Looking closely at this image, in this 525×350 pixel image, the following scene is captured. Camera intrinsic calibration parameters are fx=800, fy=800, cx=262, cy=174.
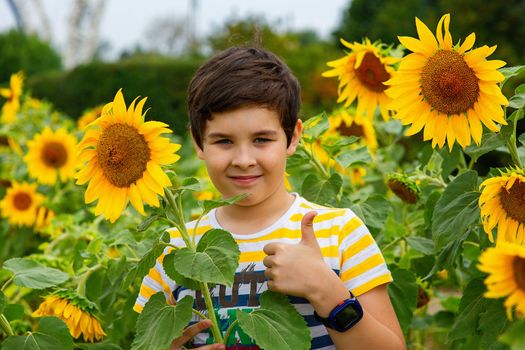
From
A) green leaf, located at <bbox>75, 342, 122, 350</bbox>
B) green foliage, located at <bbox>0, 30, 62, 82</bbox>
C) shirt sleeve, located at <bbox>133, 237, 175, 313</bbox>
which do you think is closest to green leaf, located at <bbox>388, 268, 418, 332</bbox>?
shirt sleeve, located at <bbox>133, 237, 175, 313</bbox>

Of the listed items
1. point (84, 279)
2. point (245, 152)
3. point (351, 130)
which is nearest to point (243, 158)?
point (245, 152)

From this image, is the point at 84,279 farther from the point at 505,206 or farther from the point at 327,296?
the point at 505,206

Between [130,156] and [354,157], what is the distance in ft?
3.69

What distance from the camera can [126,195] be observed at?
5.76 ft

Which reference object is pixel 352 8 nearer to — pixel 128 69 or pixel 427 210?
pixel 128 69

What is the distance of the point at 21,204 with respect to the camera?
13.7ft

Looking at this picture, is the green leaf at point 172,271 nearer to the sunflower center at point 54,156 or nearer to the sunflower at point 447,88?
the sunflower at point 447,88

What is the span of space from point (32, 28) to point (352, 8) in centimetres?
929

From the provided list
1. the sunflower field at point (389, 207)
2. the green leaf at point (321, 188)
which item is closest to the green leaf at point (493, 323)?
the sunflower field at point (389, 207)

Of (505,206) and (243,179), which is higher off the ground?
(243,179)

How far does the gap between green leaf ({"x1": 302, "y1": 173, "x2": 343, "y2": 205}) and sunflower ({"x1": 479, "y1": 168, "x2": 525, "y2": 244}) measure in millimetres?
761

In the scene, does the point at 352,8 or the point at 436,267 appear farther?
the point at 352,8

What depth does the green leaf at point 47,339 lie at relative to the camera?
2.00 m

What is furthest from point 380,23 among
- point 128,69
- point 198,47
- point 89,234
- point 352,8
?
point 89,234
